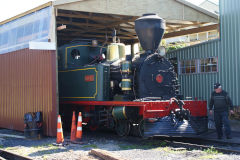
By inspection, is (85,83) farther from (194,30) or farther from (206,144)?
(194,30)

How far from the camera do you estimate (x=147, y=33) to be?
30.3 feet

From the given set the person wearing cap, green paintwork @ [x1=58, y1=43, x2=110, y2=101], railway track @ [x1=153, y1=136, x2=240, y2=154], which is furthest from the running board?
green paintwork @ [x1=58, y1=43, x2=110, y2=101]

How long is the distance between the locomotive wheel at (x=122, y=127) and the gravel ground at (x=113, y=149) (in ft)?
0.59

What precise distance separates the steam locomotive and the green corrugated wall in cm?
280

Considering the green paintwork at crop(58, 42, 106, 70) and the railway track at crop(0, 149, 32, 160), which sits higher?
the green paintwork at crop(58, 42, 106, 70)

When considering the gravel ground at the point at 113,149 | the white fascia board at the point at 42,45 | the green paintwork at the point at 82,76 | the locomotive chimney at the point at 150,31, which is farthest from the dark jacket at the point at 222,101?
the white fascia board at the point at 42,45

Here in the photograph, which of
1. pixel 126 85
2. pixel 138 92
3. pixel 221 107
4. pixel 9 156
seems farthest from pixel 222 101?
pixel 9 156

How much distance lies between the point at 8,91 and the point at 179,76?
276 inches

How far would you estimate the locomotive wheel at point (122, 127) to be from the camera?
9.66m

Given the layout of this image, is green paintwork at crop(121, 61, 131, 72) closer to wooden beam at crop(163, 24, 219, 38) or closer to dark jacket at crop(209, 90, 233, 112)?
dark jacket at crop(209, 90, 233, 112)

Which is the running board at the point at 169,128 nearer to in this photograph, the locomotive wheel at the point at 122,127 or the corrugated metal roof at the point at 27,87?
the locomotive wheel at the point at 122,127

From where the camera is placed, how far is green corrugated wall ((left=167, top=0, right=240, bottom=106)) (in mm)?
11531

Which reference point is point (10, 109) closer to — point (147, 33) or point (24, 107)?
point (24, 107)

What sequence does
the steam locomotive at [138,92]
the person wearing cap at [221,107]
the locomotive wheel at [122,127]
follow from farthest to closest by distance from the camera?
the locomotive wheel at [122,127] < the person wearing cap at [221,107] < the steam locomotive at [138,92]
